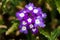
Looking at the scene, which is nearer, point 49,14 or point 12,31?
point 12,31

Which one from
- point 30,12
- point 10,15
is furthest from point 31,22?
point 10,15

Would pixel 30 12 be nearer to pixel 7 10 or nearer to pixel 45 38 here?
pixel 45 38

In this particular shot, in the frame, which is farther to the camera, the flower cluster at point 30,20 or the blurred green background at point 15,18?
the blurred green background at point 15,18

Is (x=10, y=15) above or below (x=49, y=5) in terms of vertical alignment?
→ below

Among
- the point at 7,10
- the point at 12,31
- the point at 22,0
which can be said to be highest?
the point at 22,0

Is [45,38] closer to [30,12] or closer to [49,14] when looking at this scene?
[30,12]

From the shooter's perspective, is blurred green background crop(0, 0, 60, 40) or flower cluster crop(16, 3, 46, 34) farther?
blurred green background crop(0, 0, 60, 40)

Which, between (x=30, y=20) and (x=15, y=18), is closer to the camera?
(x=30, y=20)

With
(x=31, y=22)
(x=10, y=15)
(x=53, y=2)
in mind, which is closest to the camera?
(x=31, y=22)

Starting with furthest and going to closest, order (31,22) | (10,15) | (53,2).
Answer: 1. (10,15)
2. (53,2)
3. (31,22)

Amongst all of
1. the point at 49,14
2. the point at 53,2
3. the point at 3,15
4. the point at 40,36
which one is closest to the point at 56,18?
the point at 49,14
